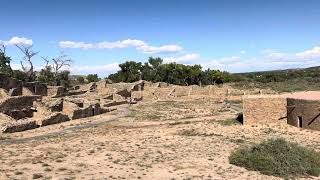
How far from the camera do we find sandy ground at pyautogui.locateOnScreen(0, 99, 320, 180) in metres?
17.7

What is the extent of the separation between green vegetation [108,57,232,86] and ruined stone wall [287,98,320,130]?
6188cm

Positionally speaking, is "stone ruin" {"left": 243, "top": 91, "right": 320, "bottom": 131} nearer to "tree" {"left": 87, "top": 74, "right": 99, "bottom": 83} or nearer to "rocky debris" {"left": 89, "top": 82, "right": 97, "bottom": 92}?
"rocky debris" {"left": 89, "top": 82, "right": 97, "bottom": 92}

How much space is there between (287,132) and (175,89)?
3549 centimetres

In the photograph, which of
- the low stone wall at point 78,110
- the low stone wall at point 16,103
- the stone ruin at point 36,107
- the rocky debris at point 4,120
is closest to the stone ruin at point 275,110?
the low stone wall at point 78,110

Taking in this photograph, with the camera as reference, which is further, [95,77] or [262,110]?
[95,77]

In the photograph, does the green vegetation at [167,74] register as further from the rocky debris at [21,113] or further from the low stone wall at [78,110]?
the rocky debris at [21,113]

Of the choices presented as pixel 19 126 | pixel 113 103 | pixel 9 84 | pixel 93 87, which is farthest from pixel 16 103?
pixel 93 87

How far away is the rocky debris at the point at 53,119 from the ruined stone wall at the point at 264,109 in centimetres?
1373

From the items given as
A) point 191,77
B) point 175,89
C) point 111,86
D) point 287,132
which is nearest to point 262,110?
point 287,132

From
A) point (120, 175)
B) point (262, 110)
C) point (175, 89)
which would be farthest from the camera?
point (175, 89)

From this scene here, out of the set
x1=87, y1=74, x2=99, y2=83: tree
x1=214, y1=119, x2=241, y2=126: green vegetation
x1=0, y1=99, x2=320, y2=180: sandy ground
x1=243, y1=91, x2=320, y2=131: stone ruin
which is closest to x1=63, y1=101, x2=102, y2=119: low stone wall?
x1=0, y1=99, x2=320, y2=180: sandy ground

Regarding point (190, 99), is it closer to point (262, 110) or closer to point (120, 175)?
point (262, 110)

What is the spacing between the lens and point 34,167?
1773 centimetres

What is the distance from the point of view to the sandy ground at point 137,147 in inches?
698
